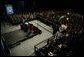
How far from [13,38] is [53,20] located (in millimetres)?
5323

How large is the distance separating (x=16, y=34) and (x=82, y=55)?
690 cm

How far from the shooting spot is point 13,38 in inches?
316

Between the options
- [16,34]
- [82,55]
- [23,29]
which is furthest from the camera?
[23,29]

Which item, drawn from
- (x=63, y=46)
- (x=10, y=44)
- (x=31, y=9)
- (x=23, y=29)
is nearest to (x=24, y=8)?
(x=31, y=9)

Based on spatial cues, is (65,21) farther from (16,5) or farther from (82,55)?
(16,5)

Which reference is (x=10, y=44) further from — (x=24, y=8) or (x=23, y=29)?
(x=24, y=8)

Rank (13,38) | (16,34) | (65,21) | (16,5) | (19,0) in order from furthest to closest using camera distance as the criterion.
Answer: (16,5) < (19,0) < (65,21) < (16,34) < (13,38)

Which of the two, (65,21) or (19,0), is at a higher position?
(19,0)

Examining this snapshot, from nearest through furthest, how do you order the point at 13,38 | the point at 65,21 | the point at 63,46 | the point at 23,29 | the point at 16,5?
the point at 63,46
the point at 13,38
the point at 23,29
the point at 65,21
the point at 16,5

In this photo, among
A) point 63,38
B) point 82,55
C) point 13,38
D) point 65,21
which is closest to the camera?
point 82,55

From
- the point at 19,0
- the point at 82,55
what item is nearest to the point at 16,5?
the point at 19,0

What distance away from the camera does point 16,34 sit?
870cm

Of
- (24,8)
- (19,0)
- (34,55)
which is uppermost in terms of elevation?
(19,0)

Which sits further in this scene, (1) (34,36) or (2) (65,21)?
(2) (65,21)
